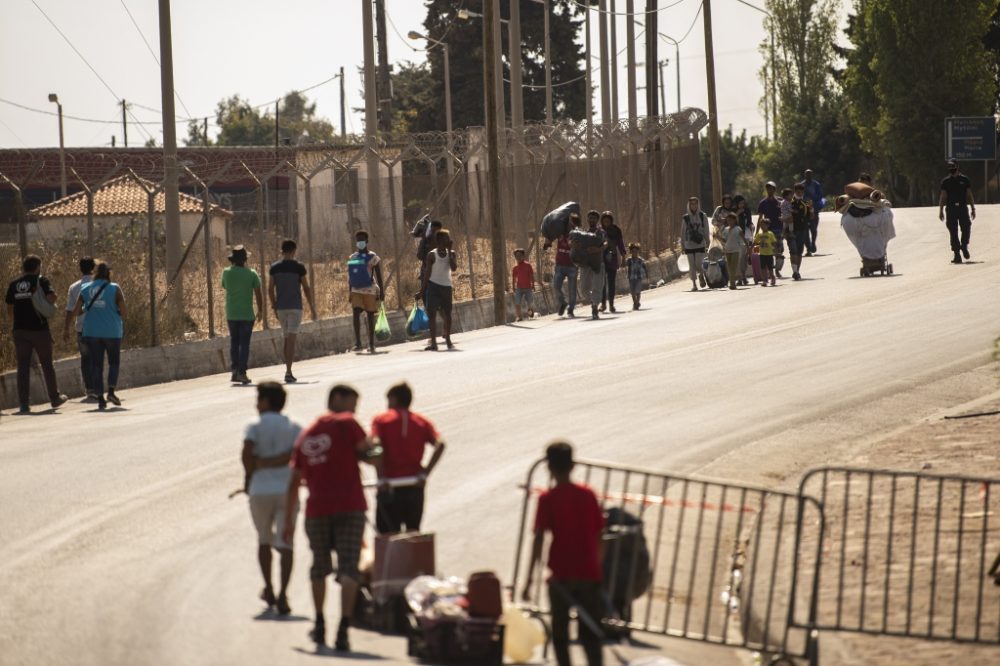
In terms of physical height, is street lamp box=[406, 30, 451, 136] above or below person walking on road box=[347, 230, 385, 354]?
above

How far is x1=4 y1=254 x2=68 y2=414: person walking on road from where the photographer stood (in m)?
19.0

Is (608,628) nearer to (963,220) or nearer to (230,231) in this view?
(230,231)

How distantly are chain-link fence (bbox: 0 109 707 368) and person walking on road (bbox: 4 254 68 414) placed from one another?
1689mm

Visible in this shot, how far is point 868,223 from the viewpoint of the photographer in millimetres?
30672

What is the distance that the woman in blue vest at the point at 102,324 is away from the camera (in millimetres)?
18922

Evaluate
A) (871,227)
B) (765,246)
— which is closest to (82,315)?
(765,246)

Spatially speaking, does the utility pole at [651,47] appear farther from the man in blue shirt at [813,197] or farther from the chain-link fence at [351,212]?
the man in blue shirt at [813,197]

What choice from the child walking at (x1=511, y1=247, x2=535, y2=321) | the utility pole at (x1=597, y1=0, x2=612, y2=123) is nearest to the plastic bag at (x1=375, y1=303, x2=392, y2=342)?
the child walking at (x1=511, y1=247, x2=535, y2=321)

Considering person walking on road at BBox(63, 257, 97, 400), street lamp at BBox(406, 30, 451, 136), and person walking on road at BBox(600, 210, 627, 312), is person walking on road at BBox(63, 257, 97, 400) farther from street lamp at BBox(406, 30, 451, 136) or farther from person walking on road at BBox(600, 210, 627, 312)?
street lamp at BBox(406, 30, 451, 136)

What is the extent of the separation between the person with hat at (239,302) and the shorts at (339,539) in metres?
11.0

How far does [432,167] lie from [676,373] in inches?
399

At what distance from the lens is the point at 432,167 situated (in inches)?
1131

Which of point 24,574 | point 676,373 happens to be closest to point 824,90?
point 676,373

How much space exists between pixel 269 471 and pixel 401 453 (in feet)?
2.57
